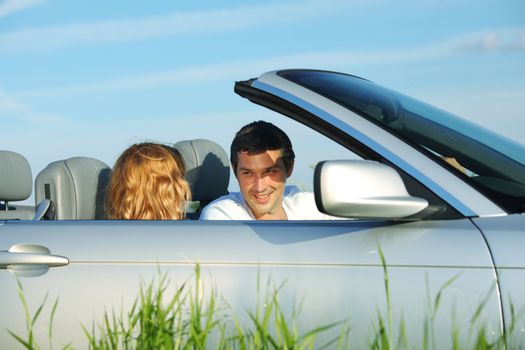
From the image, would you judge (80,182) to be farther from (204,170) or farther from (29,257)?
(29,257)

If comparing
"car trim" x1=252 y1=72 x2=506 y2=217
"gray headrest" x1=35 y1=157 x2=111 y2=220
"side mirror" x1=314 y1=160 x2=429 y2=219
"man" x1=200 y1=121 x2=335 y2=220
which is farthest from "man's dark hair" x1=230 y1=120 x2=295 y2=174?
"side mirror" x1=314 y1=160 x2=429 y2=219

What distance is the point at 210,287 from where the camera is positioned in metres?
3.16

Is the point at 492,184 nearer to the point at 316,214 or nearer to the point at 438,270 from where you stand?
the point at 438,270

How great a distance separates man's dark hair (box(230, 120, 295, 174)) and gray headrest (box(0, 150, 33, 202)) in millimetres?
1022

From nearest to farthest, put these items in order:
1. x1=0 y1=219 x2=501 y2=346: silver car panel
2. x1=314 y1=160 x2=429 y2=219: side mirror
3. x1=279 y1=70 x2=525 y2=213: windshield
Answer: x1=314 y1=160 x2=429 y2=219: side mirror → x1=0 y1=219 x2=501 y2=346: silver car panel → x1=279 y1=70 x2=525 y2=213: windshield

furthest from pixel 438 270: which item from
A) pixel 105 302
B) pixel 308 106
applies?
pixel 105 302

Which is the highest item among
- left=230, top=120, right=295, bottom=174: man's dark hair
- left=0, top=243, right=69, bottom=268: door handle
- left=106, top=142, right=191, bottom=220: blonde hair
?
left=230, top=120, right=295, bottom=174: man's dark hair

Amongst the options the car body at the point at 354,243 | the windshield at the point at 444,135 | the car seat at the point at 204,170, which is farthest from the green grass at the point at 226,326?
the car seat at the point at 204,170

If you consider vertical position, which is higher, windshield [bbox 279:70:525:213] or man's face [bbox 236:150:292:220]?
windshield [bbox 279:70:525:213]

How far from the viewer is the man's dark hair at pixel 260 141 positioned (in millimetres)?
4113

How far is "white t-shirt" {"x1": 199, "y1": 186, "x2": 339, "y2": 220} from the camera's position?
4129 mm

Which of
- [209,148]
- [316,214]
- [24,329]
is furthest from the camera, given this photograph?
[209,148]

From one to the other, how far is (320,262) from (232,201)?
1214 mm

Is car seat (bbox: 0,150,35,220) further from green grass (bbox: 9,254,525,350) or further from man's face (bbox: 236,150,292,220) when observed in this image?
green grass (bbox: 9,254,525,350)
